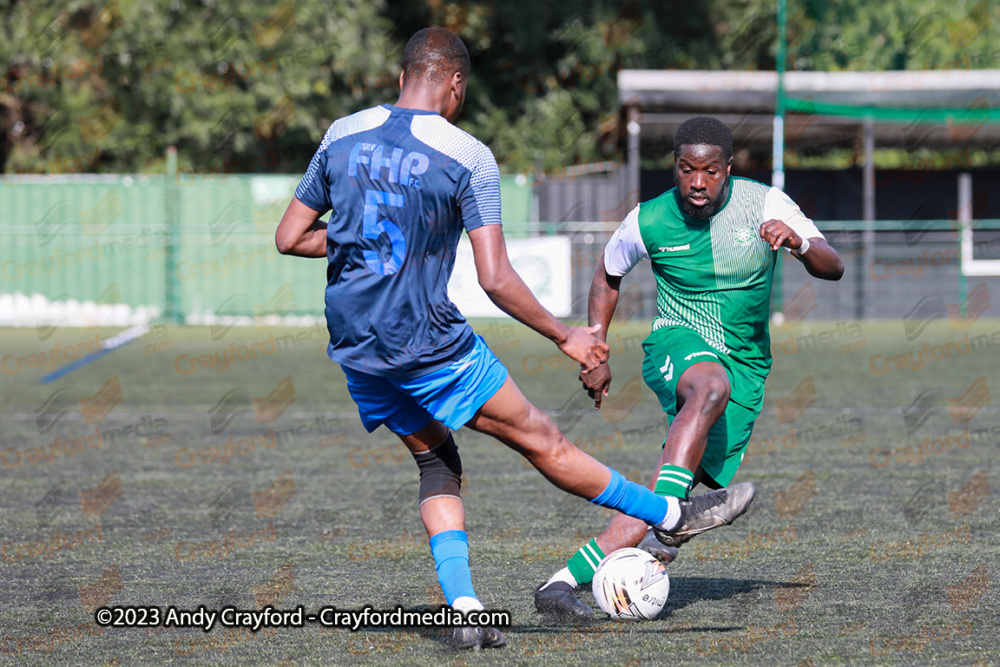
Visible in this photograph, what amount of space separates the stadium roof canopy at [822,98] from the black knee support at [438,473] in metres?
18.4

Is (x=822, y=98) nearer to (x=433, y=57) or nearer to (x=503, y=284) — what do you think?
(x=433, y=57)

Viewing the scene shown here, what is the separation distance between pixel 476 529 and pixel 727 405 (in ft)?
5.59

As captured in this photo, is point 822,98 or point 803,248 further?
point 822,98

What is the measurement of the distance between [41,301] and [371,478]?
16761 millimetres

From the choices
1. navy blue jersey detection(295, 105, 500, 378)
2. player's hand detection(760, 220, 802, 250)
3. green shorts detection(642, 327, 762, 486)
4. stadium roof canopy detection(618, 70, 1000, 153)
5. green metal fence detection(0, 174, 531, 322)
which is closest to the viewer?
navy blue jersey detection(295, 105, 500, 378)

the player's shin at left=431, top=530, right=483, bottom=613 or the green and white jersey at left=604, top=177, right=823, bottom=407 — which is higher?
the green and white jersey at left=604, top=177, right=823, bottom=407

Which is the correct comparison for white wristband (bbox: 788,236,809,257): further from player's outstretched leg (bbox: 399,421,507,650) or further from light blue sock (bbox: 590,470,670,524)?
player's outstretched leg (bbox: 399,421,507,650)

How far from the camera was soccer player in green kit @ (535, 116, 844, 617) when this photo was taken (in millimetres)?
4828

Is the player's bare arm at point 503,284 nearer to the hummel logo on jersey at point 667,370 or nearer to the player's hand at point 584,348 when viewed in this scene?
the player's hand at point 584,348

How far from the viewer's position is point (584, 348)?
405 cm

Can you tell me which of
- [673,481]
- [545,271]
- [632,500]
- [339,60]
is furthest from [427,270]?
[339,60]

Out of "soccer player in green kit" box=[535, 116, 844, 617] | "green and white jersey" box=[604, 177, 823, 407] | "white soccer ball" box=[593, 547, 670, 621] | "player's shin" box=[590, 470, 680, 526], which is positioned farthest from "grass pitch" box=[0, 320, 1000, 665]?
"green and white jersey" box=[604, 177, 823, 407]

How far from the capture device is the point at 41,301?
23000mm

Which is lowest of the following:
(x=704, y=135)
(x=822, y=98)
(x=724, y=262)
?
(x=724, y=262)
